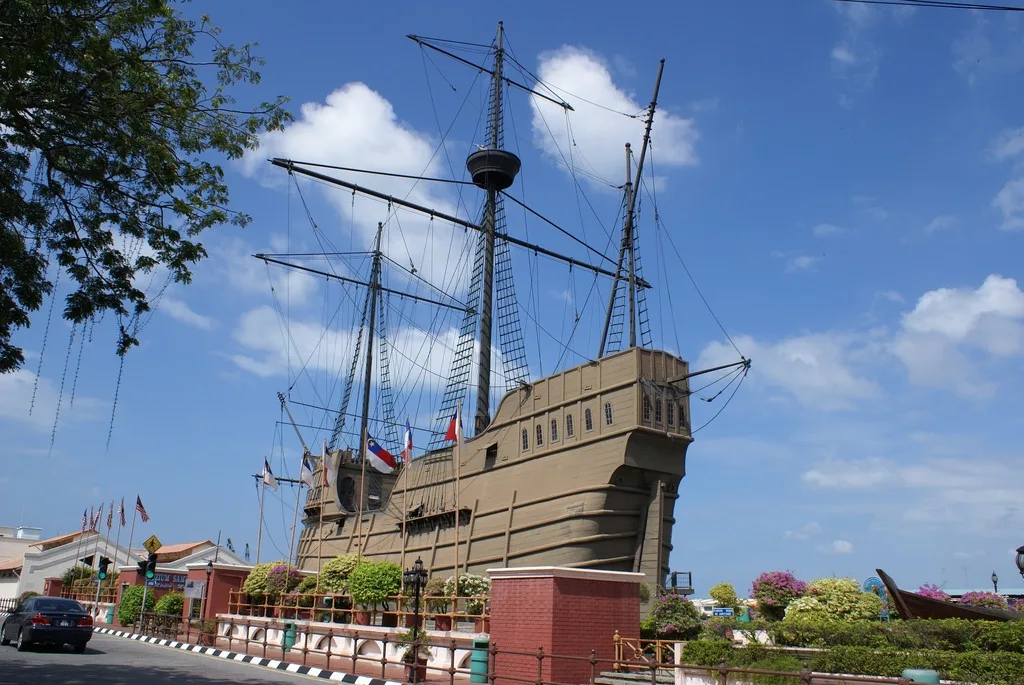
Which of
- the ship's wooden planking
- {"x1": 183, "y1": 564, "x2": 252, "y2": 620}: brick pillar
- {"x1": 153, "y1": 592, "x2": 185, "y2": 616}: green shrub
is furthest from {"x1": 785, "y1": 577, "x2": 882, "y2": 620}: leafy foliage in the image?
{"x1": 153, "y1": 592, "x2": 185, "y2": 616}: green shrub

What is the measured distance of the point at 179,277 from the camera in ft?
37.7

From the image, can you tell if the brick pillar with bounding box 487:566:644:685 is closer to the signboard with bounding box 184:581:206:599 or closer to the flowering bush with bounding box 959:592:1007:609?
the flowering bush with bounding box 959:592:1007:609

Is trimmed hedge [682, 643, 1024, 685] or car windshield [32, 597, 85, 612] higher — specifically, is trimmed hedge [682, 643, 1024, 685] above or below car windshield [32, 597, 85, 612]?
above

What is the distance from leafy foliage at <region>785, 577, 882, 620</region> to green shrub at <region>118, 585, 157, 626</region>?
24751 millimetres

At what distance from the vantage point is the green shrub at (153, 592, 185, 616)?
2989 cm

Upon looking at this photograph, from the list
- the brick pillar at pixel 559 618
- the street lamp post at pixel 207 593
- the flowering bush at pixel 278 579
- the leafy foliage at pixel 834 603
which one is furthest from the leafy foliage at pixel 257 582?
the leafy foliage at pixel 834 603

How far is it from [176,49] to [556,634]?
33.7 ft

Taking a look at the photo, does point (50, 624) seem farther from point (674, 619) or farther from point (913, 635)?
point (913, 635)

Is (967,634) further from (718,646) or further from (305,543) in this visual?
(305,543)

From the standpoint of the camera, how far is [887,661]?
10.8 meters

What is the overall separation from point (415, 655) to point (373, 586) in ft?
25.1

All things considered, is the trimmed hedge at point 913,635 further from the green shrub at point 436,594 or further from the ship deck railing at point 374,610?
Result: the green shrub at point 436,594

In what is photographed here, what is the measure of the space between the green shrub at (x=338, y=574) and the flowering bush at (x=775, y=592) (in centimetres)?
1181

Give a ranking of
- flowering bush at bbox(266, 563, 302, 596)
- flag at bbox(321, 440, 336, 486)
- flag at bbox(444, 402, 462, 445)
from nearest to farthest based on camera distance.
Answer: flag at bbox(444, 402, 462, 445), flowering bush at bbox(266, 563, 302, 596), flag at bbox(321, 440, 336, 486)
